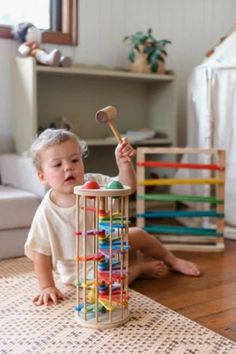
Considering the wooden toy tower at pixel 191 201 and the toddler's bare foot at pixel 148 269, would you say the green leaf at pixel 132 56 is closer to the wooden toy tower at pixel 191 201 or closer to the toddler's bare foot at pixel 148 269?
the wooden toy tower at pixel 191 201

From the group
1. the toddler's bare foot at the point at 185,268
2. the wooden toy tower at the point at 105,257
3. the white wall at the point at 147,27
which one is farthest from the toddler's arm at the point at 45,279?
the white wall at the point at 147,27

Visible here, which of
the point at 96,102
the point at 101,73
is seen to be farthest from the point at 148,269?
the point at 96,102

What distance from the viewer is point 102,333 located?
100 centimetres

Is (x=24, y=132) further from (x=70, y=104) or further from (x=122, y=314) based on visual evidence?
(x=122, y=314)

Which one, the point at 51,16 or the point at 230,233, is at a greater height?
the point at 51,16

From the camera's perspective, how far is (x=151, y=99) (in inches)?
98.1

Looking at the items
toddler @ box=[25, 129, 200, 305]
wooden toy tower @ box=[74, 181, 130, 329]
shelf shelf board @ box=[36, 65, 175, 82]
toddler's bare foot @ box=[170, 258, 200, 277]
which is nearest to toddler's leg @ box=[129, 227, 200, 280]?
toddler's bare foot @ box=[170, 258, 200, 277]

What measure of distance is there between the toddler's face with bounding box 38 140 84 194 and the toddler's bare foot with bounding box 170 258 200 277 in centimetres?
47

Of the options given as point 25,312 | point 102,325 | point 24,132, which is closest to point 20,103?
point 24,132

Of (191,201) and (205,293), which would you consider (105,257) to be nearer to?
(205,293)

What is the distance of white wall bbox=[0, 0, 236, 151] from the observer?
2304mm

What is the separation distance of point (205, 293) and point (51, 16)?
1.62 m

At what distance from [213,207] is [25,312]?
1.14 meters

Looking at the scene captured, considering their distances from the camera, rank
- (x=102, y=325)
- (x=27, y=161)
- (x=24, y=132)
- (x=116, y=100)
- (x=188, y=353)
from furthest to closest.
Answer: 1. (x=116, y=100)
2. (x=24, y=132)
3. (x=27, y=161)
4. (x=102, y=325)
5. (x=188, y=353)
